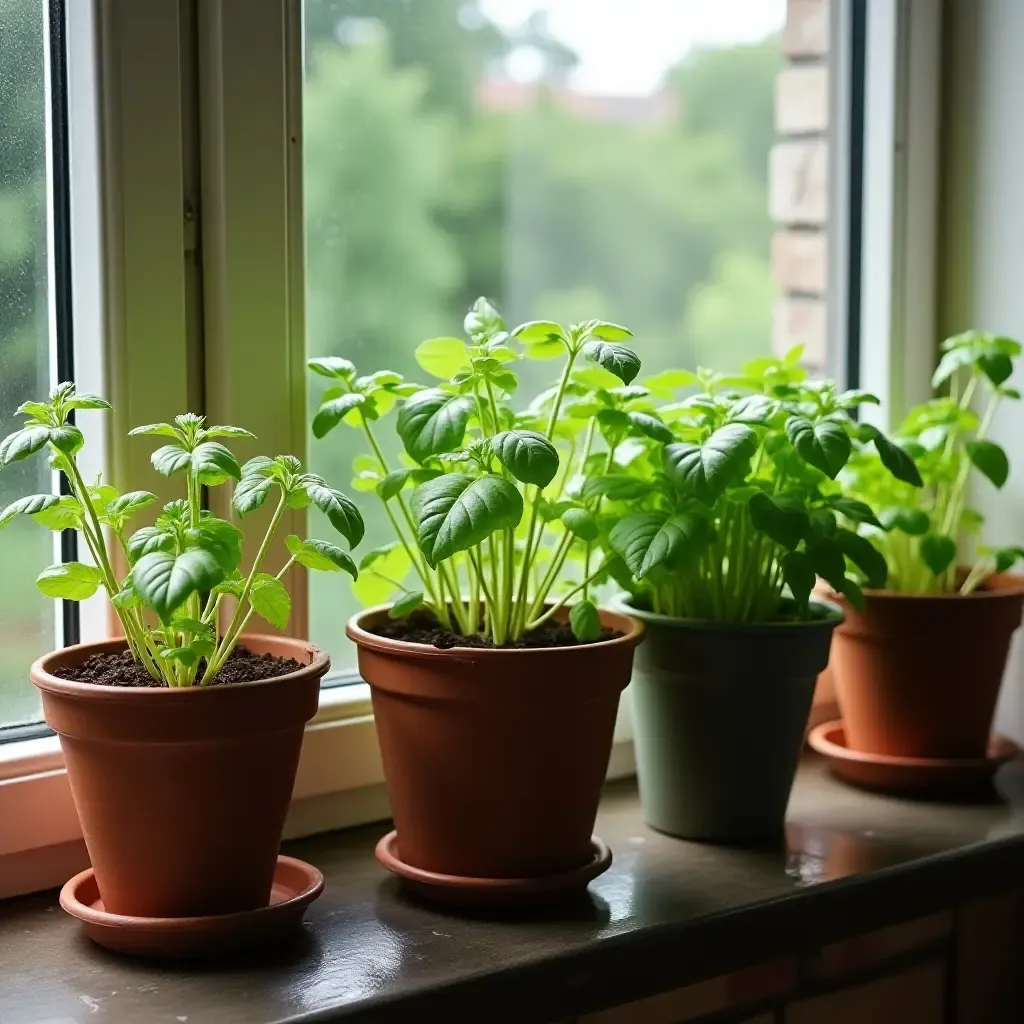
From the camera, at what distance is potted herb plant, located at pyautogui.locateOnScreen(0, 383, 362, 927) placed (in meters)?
1.00

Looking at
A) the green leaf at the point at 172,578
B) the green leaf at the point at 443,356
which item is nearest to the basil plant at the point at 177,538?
the green leaf at the point at 172,578

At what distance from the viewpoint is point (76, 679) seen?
1.07m

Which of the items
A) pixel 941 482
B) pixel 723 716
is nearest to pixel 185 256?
pixel 723 716

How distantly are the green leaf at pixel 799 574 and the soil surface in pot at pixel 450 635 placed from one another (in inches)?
6.5

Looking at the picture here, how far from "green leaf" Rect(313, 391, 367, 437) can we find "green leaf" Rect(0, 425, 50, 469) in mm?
263

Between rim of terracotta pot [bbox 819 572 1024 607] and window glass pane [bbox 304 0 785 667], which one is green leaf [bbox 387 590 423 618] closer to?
window glass pane [bbox 304 0 785 667]

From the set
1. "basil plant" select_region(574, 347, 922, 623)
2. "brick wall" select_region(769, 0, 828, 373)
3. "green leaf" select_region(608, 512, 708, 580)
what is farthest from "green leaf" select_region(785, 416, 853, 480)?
"brick wall" select_region(769, 0, 828, 373)

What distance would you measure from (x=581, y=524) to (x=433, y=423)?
6.4 inches

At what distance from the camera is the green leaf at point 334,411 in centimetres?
117

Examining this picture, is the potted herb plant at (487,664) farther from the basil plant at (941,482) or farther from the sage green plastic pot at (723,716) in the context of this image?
the basil plant at (941,482)

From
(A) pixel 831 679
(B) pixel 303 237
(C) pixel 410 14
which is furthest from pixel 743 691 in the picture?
(C) pixel 410 14

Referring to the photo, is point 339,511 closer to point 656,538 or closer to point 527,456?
point 527,456

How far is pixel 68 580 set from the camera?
1056 millimetres

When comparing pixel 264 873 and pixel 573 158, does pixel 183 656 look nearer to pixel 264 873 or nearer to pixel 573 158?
pixel 264 873
